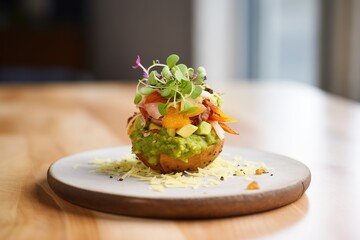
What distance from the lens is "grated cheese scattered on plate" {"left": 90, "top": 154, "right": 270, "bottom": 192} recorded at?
3.20 ft

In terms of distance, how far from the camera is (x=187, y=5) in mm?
5969

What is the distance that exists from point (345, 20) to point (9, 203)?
9.10ft

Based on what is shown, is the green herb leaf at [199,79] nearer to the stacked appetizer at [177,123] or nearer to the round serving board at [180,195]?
the stacked appetizer at [177,123]

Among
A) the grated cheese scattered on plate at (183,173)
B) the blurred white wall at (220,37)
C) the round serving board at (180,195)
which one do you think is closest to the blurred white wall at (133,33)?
the blurred white wall at (220,37)

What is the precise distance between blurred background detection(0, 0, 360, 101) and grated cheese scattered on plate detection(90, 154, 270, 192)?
7.96 ft

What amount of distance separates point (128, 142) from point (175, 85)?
589 millimetres

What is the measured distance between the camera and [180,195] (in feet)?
2.94

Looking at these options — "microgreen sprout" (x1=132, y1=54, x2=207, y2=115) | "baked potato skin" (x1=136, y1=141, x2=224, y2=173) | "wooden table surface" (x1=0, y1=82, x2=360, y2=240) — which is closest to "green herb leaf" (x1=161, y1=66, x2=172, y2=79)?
"microgreen sprout" (x1=132, y1=54, x2=207, y2=115)

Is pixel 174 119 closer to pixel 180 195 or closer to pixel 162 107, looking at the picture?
pixel 162 107

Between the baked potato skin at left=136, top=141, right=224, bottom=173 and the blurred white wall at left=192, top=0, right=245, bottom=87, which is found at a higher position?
the baked potato skin at left=136, top=141, right=224, bottom=173

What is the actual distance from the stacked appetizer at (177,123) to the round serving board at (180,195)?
0.07 meters

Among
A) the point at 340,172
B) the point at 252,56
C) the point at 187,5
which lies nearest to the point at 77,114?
the point at 340,172

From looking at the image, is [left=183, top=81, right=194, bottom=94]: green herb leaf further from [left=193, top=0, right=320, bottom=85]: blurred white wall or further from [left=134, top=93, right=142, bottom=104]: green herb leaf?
[left=193, top=0, right=320, bottom=85]: blurred white wall

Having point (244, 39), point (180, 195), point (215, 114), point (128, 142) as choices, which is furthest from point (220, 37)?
point (180, 195)
